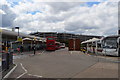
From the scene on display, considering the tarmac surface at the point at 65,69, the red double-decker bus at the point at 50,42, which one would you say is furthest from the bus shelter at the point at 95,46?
the tarmac surface at the point at 65,69

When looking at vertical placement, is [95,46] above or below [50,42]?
below

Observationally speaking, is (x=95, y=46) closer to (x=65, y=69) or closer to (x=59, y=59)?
(x=59, y=59)

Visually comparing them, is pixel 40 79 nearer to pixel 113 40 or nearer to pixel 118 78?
pixel 118 78

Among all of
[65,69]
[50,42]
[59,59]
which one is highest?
[50,42]

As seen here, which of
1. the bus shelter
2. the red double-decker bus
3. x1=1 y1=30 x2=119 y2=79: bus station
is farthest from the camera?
the red double-decker bus

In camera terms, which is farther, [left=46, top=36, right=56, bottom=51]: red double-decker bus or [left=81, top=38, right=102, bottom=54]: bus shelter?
[left=46, top=36, right=56, bottom=51]: red double-decker bus

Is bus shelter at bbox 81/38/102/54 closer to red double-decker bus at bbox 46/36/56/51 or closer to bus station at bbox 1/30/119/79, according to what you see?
bus station at bbox 1/30/119/79

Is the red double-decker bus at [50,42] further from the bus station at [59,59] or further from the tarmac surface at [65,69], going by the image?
the tarmac surface at [65,69]

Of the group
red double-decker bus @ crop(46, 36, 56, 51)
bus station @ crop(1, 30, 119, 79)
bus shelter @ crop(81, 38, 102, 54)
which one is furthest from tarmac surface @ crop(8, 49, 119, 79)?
red double-decker bus @ crop(46, 36, 56, 51)

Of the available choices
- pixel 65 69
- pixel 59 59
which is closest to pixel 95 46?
pixel 59 59

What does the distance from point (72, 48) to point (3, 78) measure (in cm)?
3154

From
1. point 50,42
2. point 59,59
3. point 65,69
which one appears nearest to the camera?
point 65,69

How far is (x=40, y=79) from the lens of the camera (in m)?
6.84

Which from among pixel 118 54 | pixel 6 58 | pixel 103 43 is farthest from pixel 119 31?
pixel 6 58
